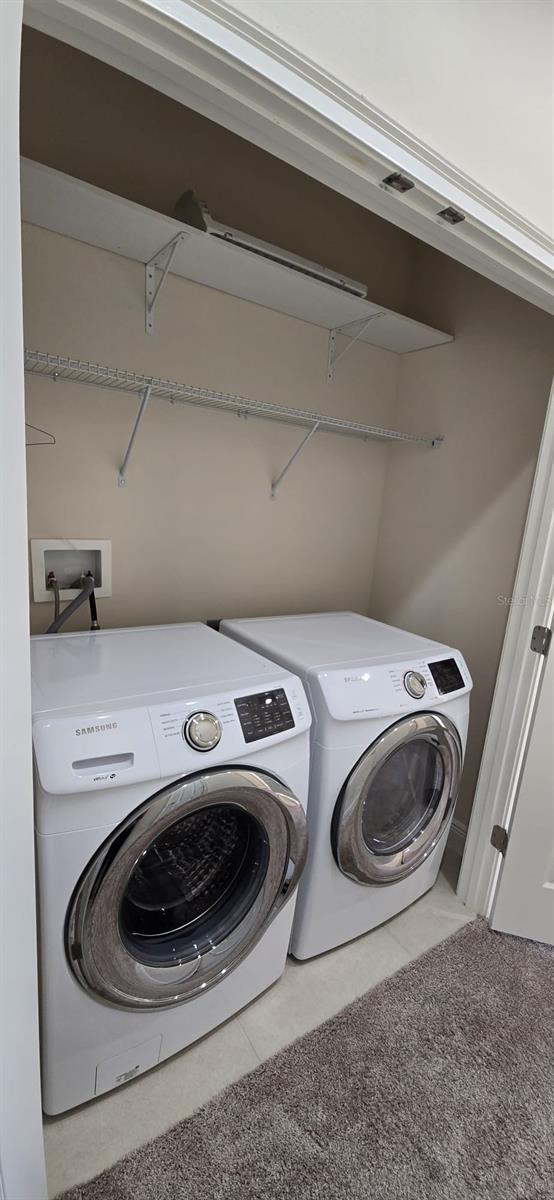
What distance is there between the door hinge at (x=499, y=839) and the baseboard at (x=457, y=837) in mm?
394

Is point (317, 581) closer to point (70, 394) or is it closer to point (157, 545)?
point (157, 545)

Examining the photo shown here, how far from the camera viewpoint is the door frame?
0.69m

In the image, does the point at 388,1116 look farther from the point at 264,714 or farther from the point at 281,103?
the point at 281,103

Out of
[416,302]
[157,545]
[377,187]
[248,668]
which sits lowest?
[248,668]

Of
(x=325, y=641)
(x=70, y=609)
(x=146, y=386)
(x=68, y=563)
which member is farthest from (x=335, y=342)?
(x=70, y=609)

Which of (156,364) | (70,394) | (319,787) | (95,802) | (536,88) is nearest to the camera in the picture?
(95,802)

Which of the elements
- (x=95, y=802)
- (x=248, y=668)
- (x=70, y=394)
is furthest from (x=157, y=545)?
(x=95, y=802)

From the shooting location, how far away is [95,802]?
987mm

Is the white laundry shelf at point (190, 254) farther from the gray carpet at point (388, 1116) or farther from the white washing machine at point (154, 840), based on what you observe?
the gray carpet at point (388, 1116)

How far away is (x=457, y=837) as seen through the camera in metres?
2.24

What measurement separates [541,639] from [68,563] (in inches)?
58.9

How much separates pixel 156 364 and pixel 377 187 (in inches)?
34.6

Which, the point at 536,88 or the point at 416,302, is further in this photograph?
the point at 416,302

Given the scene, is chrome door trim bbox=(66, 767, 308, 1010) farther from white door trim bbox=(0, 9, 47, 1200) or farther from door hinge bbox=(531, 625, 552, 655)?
door hinge bbox=(531, 625, 552, 655)
